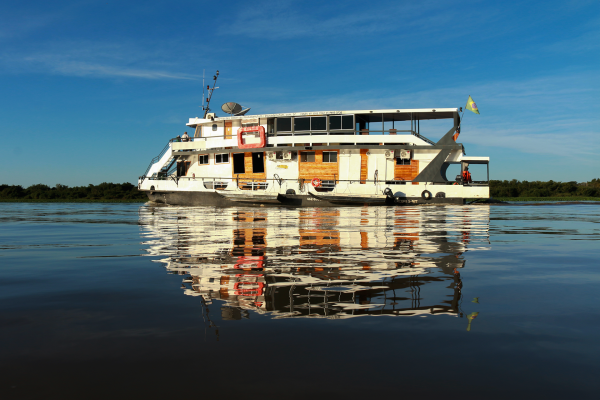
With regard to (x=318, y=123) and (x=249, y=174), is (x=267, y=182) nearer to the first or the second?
(x=249, y=174)

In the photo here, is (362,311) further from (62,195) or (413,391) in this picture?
(62,195)

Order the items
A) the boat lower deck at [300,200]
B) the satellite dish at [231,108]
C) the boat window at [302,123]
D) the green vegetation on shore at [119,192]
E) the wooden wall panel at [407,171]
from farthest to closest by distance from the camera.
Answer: the green vegetation on shore at [119,192], the satellite dish at [231,108], the boat window at [302,123], the wooden wall panel at [407,171], the boat lower deck at [300,200]

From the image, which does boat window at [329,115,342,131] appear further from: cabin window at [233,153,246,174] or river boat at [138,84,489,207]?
cabin window at [233,153,246,174]

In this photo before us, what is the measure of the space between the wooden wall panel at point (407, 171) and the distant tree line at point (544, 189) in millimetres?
34103

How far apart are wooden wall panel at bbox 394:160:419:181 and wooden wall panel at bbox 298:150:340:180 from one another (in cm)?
320

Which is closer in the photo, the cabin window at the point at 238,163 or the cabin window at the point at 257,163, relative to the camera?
the cabin window at the point at 257,163

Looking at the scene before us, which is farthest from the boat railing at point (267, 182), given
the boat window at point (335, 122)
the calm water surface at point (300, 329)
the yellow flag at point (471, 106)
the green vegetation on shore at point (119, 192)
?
the green vegetation on shore at point (119, 192)

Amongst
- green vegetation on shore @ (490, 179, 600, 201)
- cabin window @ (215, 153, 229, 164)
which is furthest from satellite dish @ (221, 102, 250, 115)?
green vegetation on shore @ (490, 179, 600, 201)

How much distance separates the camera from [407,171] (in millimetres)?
22281

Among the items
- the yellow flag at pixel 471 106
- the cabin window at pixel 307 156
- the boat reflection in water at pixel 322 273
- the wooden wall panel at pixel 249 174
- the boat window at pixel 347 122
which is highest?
the yellow flag at pixel 471 106

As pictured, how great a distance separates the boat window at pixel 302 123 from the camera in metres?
23.3

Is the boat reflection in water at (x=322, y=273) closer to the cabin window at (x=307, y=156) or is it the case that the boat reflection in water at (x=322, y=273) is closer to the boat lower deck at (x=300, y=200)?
the boat lower deck at (x=300, y=200)

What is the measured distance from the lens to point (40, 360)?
1.93 metres

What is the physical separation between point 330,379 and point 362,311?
3.17ft
